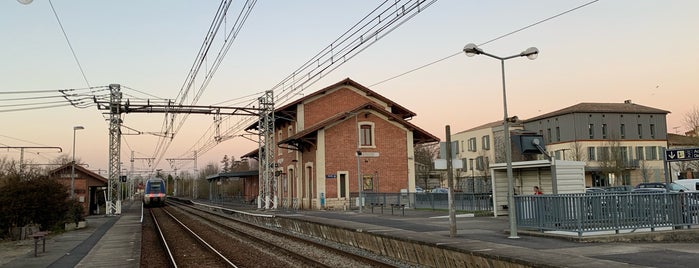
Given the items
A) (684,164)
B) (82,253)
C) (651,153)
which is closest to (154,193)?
(82,253)

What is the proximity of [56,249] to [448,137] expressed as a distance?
1387 centimetres

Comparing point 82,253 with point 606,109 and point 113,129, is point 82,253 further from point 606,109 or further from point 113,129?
point 606,109

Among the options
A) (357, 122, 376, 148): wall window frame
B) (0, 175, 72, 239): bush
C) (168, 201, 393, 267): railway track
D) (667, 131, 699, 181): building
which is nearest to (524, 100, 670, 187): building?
(667, 131, 699, 181): building

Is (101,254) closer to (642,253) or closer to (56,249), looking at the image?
(56,249)

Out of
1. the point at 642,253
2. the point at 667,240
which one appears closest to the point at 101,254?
the point at 642,253

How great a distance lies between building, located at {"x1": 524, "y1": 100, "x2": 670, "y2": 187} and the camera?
210ft

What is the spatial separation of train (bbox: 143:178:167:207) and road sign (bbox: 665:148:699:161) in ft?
179

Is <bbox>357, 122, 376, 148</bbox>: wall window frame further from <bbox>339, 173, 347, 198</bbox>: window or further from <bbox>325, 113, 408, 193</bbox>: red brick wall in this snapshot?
<bbox>339, 173, 347, 198</bbox>: window

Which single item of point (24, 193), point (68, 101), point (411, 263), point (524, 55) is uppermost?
point (68, 101)

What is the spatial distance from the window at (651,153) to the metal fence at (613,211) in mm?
58316

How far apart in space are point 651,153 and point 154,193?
61.9 m

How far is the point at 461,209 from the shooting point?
94.7 feet

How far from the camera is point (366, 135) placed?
41062 mm

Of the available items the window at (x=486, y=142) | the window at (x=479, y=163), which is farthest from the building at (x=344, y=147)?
the window at (x=486, y=142)
